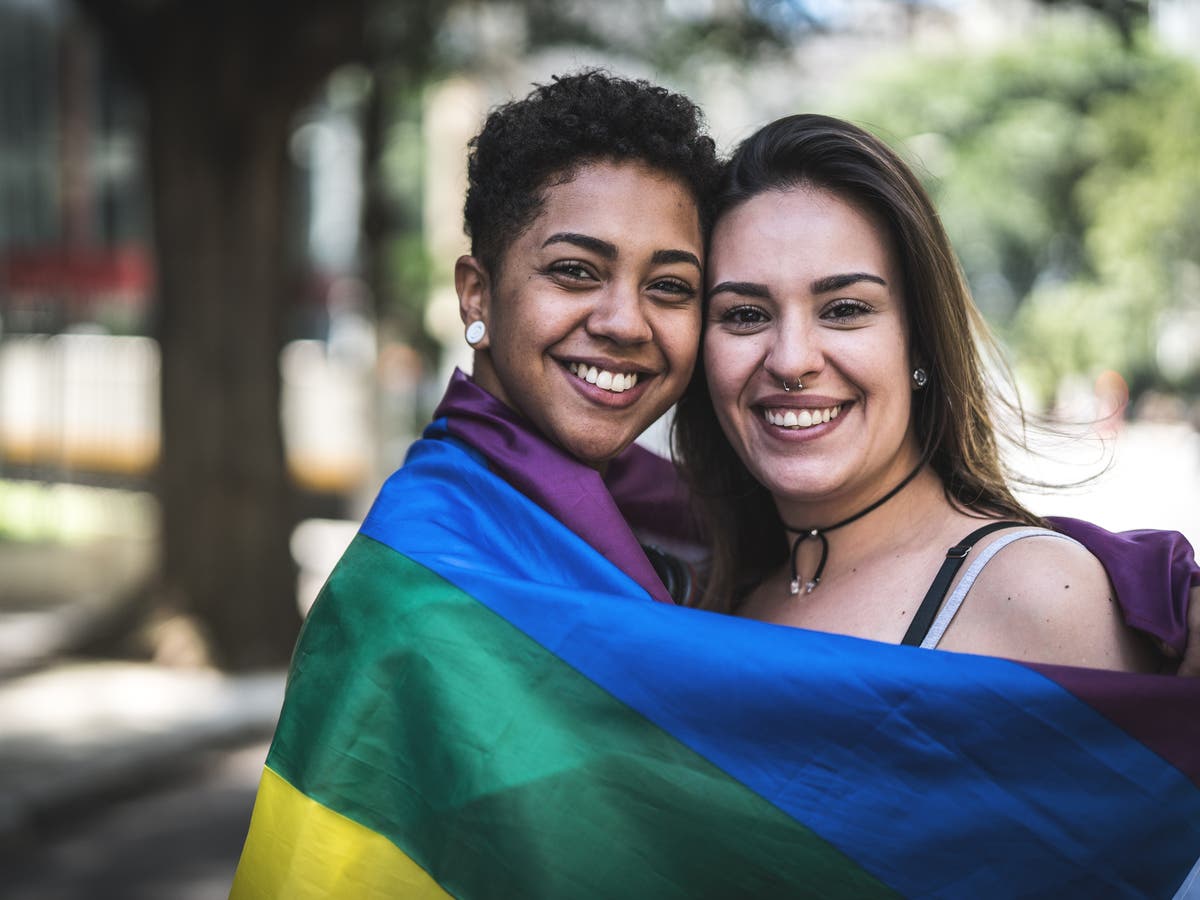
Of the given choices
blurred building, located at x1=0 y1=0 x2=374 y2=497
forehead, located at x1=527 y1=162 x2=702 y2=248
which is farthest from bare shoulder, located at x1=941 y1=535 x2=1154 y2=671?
blurred building, located at x1=0 y1=0 x2=374 y2=497

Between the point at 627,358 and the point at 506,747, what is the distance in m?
0.76

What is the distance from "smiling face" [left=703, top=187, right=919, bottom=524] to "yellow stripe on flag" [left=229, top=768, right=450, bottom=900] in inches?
37.0

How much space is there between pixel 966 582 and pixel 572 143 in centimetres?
102

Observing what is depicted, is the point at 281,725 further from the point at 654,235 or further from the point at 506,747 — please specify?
the point at 654,235

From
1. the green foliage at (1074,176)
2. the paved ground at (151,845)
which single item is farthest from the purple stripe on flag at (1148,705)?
the green foliage at (1074,176)

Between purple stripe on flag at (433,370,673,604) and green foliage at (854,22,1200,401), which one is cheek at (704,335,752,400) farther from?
green foliage at (854,22,1200,401)

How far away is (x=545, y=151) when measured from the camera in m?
2.33

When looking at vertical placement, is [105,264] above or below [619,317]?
above

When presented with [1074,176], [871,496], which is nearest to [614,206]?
[871,496]

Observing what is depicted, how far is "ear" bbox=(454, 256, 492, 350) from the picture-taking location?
8.10 feet

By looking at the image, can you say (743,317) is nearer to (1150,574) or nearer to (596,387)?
(596,387)

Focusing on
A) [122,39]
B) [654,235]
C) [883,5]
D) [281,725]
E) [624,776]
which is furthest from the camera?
[883,5]

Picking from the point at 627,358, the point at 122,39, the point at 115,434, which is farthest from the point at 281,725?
the point at 115,434

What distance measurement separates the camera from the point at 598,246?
2.27 m
